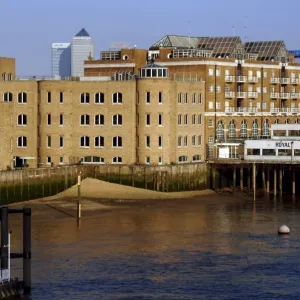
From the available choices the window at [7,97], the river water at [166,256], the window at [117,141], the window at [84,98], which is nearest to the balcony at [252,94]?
A: the window at [117,141]

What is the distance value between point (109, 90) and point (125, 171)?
8358 mm

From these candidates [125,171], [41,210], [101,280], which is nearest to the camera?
[101,280]

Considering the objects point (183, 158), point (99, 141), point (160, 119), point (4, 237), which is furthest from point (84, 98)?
point (4, 237)

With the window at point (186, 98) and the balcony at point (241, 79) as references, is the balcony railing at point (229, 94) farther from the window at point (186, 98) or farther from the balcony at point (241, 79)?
the window at point (186, 98)

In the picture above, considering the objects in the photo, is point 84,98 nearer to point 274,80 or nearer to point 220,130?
point 220,130

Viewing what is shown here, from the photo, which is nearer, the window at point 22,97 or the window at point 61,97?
the window at point 22,97

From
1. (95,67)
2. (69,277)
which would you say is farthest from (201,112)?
(69,277)

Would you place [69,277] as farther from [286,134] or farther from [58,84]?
[286,134]

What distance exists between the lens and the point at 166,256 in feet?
231

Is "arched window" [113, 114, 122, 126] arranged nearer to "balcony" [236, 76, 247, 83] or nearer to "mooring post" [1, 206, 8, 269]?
"balcony" [236, 76, 247, 83]

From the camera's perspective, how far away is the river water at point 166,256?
60.3 metres

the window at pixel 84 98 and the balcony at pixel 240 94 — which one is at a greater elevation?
the balcony at pixel 240 94

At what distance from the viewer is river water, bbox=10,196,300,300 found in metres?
60.3

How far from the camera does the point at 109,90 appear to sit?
112 meters
